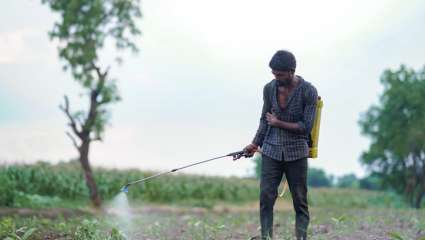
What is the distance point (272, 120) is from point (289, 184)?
732mm

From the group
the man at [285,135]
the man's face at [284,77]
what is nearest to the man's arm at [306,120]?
the man at [285,135]

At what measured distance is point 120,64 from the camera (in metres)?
26.6

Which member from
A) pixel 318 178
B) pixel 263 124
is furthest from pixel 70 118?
pixel 318 178

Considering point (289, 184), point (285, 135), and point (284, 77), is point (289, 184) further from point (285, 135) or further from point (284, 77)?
point (284, 77)

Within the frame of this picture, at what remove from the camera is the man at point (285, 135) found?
7.52m

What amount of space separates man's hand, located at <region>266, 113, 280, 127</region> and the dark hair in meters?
0.51

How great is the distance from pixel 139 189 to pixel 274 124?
2614 centimetres

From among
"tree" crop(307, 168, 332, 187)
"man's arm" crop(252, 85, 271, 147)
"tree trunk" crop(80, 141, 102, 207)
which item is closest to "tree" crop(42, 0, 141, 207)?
"tree trunk" crop(80, 141, 102, 207)

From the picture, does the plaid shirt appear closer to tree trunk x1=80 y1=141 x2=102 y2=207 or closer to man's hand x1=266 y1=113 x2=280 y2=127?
man's hand x1=266 y1=113 x2=280 y2=127

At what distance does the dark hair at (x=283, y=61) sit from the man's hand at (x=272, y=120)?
0.51 m

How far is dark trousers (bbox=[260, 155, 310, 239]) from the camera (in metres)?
7.68

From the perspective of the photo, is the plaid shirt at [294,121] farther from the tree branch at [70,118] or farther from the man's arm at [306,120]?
the tree branch at [70,118]

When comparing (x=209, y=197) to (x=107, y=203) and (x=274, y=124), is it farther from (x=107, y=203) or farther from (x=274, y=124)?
(x=274, y=124)

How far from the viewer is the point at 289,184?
306 inches
